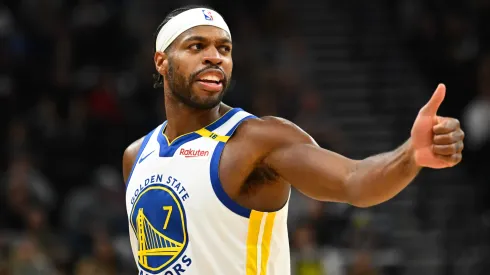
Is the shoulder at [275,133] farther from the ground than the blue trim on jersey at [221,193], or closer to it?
farther from the ground

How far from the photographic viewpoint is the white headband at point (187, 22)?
5.15 m

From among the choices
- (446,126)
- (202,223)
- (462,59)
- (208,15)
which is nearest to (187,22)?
(208,15)

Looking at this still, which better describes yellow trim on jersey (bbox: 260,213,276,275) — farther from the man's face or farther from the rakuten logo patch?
the man's face

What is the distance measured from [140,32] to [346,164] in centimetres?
1074

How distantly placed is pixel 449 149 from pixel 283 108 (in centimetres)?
958

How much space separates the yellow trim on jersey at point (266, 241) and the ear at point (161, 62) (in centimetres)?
107

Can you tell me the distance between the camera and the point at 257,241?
4895 millimetres

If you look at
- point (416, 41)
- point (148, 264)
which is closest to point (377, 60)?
point (416, 41)

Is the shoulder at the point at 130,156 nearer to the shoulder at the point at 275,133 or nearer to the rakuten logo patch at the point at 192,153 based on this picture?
the rakuten logo patch at the point at 192,153

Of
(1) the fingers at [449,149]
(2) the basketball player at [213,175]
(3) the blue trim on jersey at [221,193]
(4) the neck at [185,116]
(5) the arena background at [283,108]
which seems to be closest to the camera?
(1) the fingers at [449,149]

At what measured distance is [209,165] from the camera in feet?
16.1

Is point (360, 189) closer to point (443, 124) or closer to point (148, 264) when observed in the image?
point (443, 124)

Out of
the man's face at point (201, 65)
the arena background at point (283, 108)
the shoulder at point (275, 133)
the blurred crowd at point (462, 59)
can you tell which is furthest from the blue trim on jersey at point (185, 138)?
the blurred crowd at point (462, 59)

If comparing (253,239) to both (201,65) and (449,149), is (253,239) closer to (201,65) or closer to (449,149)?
(201,65)
